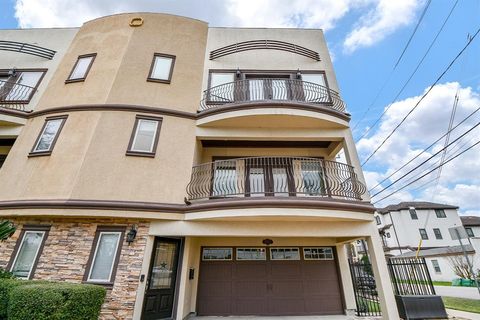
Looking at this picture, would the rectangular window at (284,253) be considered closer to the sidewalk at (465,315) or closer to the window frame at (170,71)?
the sidewalk at (465,315)

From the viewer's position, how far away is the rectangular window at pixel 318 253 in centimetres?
833

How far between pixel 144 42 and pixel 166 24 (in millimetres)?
1526

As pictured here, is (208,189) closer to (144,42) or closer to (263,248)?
(263,248)

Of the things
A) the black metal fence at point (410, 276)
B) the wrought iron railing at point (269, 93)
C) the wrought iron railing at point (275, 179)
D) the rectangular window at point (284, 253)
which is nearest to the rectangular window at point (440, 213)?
the black metal fence at point (410, 276)

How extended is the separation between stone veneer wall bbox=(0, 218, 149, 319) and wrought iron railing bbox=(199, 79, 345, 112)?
5385mm

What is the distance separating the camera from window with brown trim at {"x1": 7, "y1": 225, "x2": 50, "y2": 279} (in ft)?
20.0

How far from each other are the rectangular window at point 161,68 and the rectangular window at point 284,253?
7699 millimetres

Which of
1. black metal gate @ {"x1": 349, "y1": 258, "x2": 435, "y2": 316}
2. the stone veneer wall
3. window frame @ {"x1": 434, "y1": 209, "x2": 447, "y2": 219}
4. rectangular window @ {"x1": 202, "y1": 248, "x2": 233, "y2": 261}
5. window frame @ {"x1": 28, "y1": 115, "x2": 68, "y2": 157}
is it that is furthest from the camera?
window frame @ {"x1": 434, "y1": 209, "x2": 447, "y2": 219}

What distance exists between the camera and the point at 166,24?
33.8ft

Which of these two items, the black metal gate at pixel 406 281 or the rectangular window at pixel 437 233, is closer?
the black metal gate at pixel 406 281

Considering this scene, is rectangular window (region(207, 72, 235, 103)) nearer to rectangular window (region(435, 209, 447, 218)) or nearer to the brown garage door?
the brown garage door

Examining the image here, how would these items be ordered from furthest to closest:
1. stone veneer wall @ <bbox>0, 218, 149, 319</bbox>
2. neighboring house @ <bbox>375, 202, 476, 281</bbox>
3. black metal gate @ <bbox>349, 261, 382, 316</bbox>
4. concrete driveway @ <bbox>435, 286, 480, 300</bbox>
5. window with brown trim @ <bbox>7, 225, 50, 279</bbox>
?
1. neighboring house @ <bbox>375, 202, 476, 281</bbox>
2. concrete driveway @ <bbox>435, 286, 480, 300</bbox>
3. black metal gate @ <bbox>349, 261, 382, 316</bbox>
4. window with brown trim @ <bbox>7, 225, 50, 279</bbox>
5. stone veneer wall @ <bbox>0, 218, 149, 319</bbox>

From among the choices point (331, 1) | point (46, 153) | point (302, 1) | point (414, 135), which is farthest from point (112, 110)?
point (414, 135)

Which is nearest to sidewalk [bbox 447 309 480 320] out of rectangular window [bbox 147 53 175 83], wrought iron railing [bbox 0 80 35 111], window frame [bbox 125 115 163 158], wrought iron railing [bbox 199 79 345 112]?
wrought iron railing [bbox 199 79 345 112]
